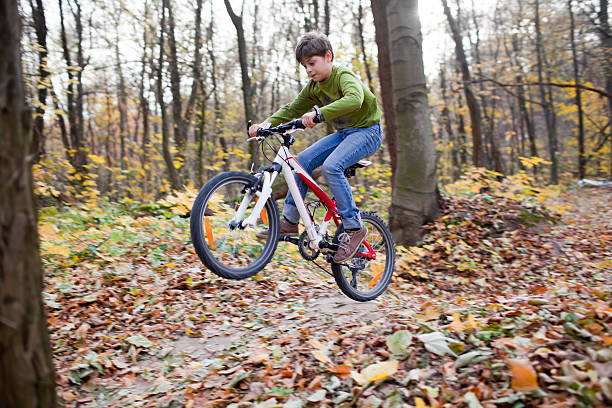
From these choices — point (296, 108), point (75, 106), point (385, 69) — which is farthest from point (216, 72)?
point (296, 108)

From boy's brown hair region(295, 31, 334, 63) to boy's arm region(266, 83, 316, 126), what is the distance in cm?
45

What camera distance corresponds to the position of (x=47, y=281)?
4809 mm

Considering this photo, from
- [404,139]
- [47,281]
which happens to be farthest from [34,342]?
[404,139]

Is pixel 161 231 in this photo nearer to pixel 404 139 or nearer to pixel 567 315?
pixel 404 139

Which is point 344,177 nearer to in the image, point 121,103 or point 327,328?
point 327,328

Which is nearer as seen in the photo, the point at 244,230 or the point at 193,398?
the point at 193,398

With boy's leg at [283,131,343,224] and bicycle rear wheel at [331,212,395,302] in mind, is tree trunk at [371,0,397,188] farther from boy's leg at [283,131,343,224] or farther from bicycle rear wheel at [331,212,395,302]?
boy's leg at [283,131,343,224]

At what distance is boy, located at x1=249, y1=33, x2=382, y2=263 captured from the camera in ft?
12.6

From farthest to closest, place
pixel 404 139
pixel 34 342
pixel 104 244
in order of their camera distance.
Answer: pixel 404 139 < pixel 104 244 < pixel 34 342

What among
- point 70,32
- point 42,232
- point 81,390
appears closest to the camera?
point 81,390

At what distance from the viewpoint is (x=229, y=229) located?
3.58m

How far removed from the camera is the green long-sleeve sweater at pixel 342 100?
3684mm

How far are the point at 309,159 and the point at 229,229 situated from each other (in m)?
1.16

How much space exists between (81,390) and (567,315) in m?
3.63
